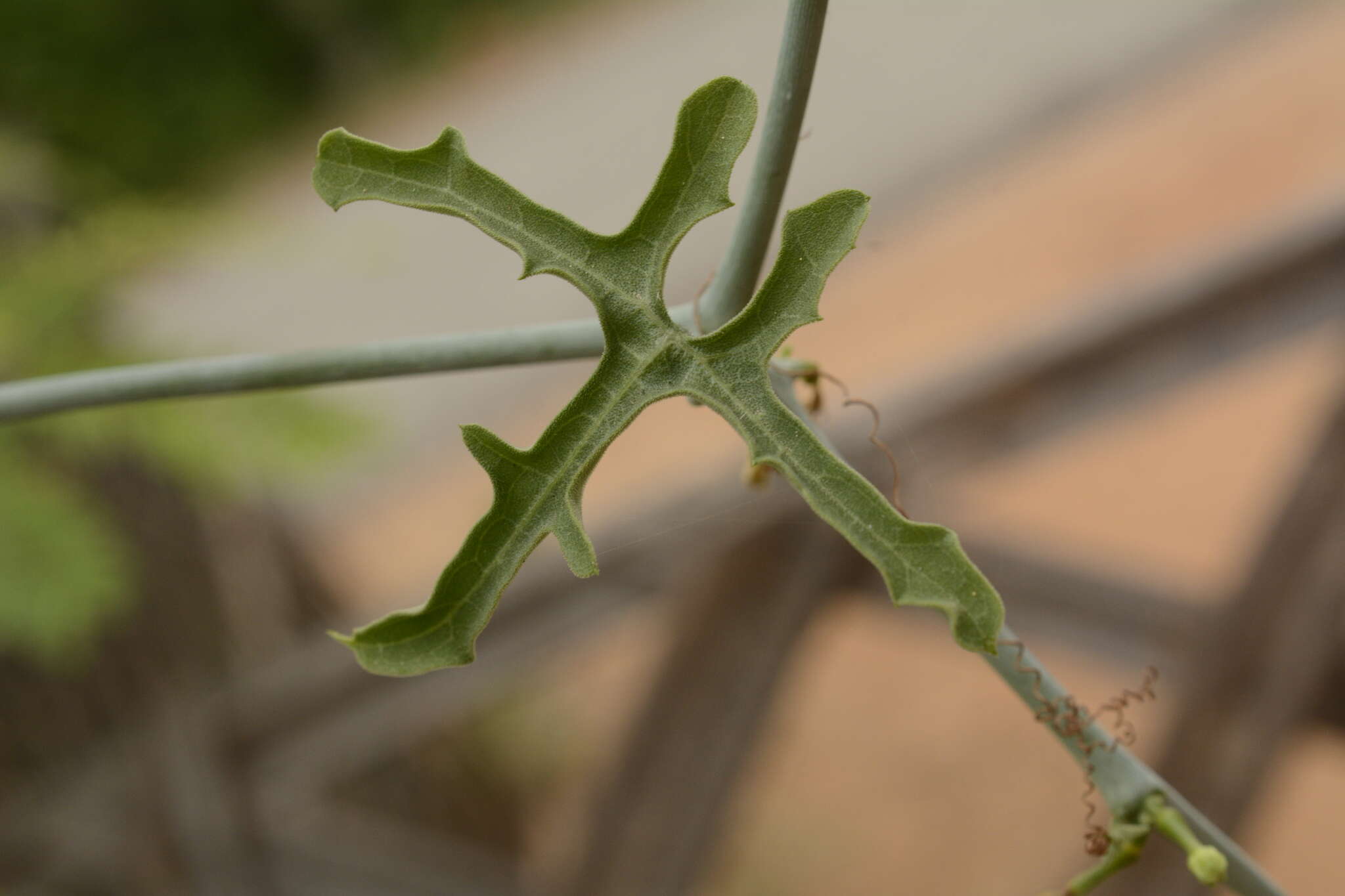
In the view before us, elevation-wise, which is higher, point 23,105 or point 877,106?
point 23,105

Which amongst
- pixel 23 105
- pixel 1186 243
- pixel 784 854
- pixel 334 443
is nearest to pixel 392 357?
pixel 334 443

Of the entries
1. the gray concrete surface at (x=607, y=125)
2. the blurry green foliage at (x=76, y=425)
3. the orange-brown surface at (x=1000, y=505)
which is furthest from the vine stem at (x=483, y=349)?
the gray concrete surface at (x=607, y=125)

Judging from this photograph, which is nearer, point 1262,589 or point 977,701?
point 1262,589

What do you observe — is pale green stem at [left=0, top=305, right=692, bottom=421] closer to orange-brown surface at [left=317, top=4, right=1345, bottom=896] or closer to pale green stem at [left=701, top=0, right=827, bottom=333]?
pale green stem at [left=701, top=0, right=827, bottom=333]

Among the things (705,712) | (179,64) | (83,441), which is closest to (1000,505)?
(705,712)

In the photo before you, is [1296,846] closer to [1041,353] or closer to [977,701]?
[1041,353]

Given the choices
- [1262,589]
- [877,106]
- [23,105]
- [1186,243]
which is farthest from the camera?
[877,106]
